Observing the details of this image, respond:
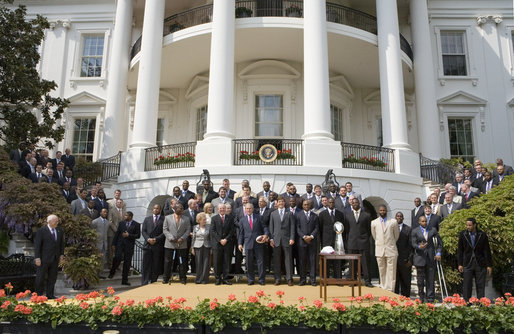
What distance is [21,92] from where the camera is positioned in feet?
49.8

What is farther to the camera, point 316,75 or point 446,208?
point 316,75

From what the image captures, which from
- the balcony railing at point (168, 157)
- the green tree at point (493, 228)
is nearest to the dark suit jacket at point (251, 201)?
the green tree at point (493, 228)

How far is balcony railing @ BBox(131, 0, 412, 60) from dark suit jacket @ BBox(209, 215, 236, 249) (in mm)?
10441

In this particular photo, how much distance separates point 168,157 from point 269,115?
16.8ft

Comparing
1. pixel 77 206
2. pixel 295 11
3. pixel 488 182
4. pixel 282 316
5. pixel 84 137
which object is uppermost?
pixel 295 11

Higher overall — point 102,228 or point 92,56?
point 92,56

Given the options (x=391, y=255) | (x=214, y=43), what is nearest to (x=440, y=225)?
(x=391, y=255)

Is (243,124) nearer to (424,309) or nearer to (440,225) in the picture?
(440,225)

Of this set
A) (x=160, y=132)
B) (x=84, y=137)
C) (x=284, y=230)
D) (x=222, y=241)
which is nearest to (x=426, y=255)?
(x=284, y=230)

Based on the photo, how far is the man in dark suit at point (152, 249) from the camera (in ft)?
32.5

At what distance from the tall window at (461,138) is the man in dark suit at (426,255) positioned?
12.6 meters

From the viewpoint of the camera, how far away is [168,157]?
50.0 ft

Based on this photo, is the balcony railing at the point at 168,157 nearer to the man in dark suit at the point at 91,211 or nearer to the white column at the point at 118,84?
the white column at the point at 118,84

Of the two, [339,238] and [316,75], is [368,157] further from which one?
[339,238]
